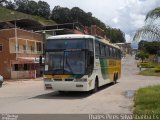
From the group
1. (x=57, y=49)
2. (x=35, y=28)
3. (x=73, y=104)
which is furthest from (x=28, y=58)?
(x=73, y=104)

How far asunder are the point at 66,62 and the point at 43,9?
129074 millimetres

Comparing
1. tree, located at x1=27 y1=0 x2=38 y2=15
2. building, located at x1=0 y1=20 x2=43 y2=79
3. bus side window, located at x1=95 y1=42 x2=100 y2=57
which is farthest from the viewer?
tree, located at x1=27 y1=0 x2=38 y2=15

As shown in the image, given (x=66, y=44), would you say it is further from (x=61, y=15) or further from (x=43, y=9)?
(x=43, y=9)

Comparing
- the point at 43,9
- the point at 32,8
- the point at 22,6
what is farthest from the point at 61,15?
the point at 22,6

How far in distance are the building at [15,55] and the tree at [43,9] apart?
88727 millimetres

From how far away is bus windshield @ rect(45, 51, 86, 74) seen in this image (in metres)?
20.7

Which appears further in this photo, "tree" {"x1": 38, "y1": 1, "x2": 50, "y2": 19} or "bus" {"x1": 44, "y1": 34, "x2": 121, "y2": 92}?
"tree" {"x1": 38, "y1": 1, "x2": 50, "y2": 19}

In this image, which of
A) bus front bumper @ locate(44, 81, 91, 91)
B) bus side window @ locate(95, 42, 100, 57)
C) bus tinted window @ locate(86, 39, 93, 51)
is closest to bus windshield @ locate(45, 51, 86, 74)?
bus front bumper @ locate(44, 81, 91, 91)

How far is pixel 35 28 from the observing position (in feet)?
231

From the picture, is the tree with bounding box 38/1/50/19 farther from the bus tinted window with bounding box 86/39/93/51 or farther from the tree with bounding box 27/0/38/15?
the bus tinted window with bounding box 86/39/93/51

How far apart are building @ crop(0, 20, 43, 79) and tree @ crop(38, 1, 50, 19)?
8873 centimetres

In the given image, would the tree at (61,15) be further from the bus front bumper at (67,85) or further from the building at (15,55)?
the bus front bumper at (67,85)

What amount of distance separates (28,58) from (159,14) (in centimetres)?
3995

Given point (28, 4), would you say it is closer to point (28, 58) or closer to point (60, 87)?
point (28, 58)
